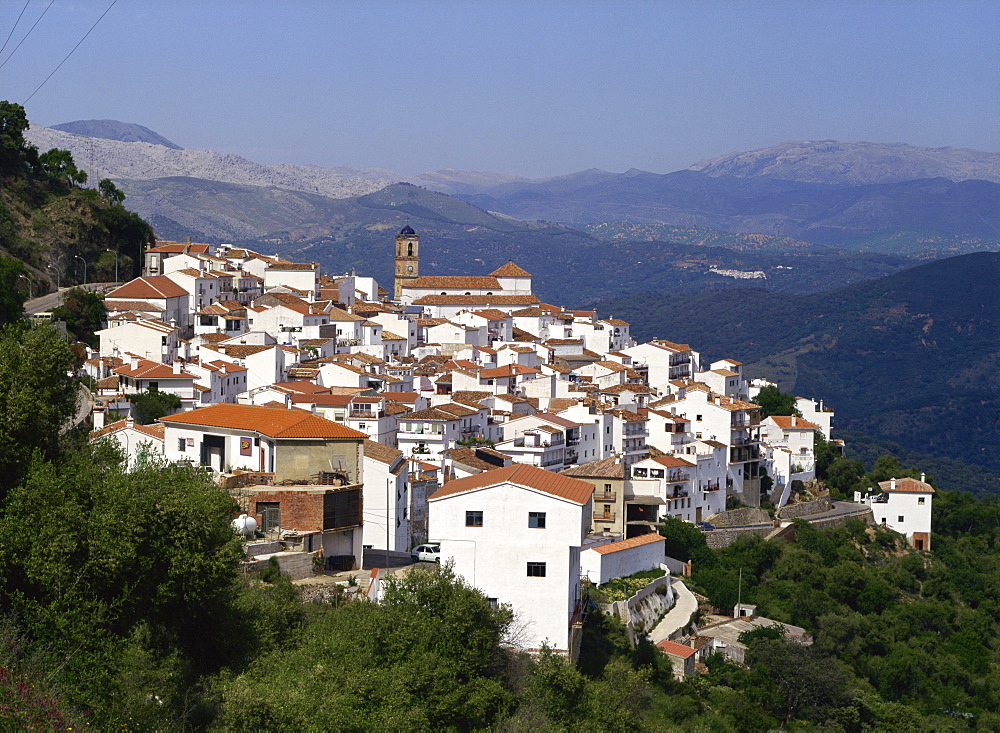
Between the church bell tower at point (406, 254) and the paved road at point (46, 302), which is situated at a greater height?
the church bell tower at point (406, 254)

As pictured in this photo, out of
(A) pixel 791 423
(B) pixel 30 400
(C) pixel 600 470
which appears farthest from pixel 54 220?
(B) pixel 30 400

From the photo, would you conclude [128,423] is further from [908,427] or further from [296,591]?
[908,427]

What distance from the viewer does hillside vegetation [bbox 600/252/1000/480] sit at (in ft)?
404

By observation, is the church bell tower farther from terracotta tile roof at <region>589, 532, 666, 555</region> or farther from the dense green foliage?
terracotta tile roof at <region>589, 532, 666, 555</region>

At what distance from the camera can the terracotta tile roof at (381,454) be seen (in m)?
26.8

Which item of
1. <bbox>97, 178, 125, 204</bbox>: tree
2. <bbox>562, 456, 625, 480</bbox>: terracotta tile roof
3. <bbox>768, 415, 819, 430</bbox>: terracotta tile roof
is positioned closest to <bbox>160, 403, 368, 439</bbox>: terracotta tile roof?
<bbox>562, 456, 625, 480</bbox>: terracotta tile roof

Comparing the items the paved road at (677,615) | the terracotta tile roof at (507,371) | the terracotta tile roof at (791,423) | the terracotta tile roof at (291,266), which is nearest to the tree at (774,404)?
the terracotta tile roof at (791,423)

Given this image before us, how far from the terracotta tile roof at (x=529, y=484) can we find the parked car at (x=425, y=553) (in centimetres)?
294

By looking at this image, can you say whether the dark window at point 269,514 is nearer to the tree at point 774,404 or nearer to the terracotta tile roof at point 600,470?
the terracotta tile roof at point 600,470

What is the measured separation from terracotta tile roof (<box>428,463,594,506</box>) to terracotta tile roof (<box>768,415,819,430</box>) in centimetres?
2641

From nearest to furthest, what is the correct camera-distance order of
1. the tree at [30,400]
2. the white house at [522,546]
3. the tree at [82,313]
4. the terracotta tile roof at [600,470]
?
the tree at [30,400]
the white house at [522,546]
the terracotta tile roof at [600,470]
the tree at [82,313]

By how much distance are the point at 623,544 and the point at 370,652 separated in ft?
46.4

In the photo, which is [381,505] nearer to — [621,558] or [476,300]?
[621,558]

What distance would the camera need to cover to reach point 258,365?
39.9m
